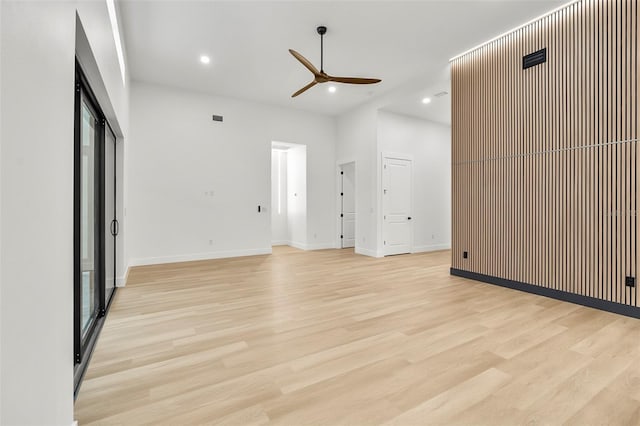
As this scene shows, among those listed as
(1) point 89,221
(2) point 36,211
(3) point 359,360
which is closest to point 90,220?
(1) point 89,221

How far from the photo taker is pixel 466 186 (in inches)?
196

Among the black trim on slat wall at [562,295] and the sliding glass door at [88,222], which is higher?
the sliding glass door at [88,222]

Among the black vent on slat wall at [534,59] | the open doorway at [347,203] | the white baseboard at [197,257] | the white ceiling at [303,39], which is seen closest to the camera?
the white ceiling at [303,39]

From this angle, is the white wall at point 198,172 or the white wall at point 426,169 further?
the white wall at point 426,169

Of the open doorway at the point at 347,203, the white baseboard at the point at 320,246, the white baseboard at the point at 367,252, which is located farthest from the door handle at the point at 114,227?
the open doorway at the point at 347,203

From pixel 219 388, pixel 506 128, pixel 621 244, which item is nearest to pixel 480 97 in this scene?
pixel 506 128

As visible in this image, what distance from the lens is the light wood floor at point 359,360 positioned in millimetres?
1717

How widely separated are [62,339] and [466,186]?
515 cm

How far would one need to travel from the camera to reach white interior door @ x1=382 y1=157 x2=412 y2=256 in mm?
7141

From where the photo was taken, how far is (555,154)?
3873mm

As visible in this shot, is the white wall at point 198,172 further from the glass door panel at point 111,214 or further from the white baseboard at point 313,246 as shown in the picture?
the glass door panel at point 111,214

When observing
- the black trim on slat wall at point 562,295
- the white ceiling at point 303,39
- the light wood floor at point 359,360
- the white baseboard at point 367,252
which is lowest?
the light wood floor at point 359,360

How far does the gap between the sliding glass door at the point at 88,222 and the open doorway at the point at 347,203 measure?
18.3 feet

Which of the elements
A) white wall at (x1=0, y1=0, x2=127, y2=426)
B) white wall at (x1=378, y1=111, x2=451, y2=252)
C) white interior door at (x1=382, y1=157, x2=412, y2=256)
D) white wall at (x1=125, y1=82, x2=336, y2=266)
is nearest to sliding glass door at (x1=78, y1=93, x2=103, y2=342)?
white wall at (x1=0, y1=0, x2=127, y2=426)
